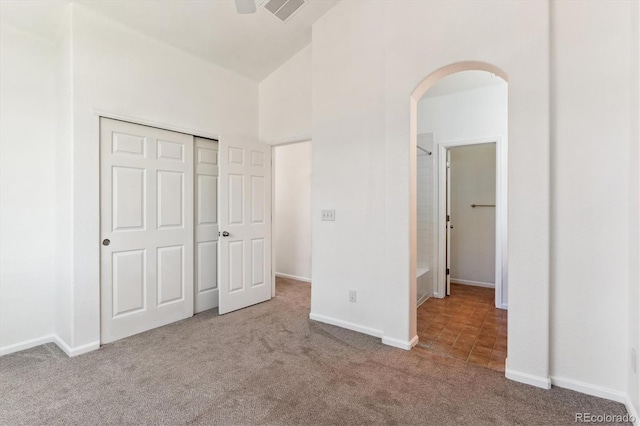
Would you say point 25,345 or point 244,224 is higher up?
point 244,224

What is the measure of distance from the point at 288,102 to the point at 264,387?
306 cm

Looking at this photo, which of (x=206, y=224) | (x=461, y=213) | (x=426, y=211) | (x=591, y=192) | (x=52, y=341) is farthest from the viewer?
(x=461, y=213)

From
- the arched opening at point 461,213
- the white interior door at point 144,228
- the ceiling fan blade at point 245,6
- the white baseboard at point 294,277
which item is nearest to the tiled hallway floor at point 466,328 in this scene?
the arched opening at point 461,213

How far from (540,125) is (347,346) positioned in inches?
87.3

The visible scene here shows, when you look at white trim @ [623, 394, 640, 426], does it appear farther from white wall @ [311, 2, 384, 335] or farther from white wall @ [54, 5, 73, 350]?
white wall @ [54, 5, 73, 350]

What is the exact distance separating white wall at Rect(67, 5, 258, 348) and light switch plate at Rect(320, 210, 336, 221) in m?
1.63

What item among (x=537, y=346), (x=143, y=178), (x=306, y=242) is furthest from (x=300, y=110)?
(x=537, y=346)

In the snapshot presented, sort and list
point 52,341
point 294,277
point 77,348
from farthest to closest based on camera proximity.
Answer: point 294,277, point 52,341, point 77,348

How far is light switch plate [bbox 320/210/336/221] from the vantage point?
3111 mm

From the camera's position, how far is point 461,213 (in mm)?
4980

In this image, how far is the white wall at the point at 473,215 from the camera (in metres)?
4.72

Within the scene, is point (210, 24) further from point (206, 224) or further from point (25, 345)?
point (25, 345)

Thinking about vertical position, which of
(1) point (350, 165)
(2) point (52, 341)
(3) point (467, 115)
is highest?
(3) point (467, 115)

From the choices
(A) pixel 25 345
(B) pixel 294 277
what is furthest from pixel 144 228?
(B) pixel 294 277
